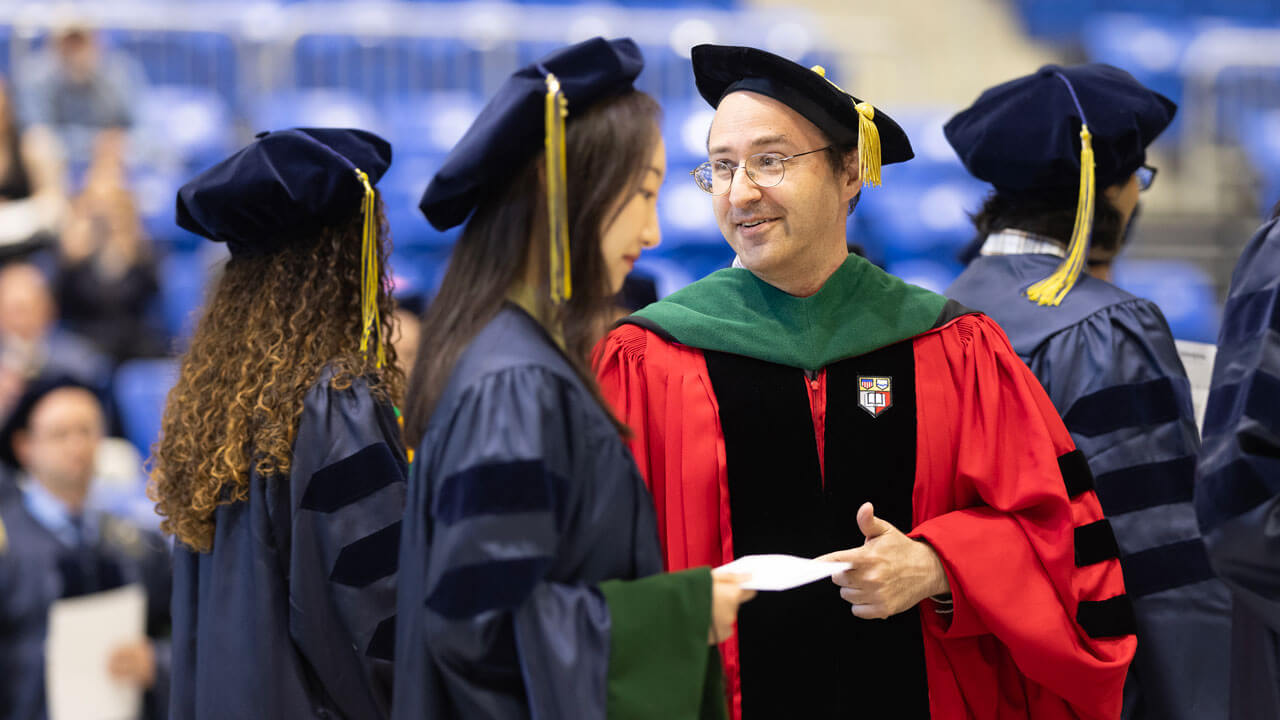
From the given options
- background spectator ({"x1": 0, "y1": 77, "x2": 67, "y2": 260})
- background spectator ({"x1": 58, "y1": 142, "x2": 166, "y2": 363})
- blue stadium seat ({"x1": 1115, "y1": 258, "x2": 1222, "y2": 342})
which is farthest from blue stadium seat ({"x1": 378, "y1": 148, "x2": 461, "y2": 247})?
blue stadium seat ({"x1": 1115, "y1": 258, "x2": 1222, "y2": 342})

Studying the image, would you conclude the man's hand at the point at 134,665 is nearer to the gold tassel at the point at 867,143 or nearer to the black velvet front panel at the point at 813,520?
the black velvet front panel at the point at 813,520

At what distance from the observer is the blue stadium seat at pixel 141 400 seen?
570 centimetres

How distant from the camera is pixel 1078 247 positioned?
8.98 feet

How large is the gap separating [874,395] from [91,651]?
3.19 metres

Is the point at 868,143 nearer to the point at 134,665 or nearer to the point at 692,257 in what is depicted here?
the point at 134,665

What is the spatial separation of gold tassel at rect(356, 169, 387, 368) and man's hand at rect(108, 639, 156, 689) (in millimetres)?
2320

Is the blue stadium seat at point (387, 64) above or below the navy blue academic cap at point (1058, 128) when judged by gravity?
above

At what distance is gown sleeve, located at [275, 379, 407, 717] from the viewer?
230cm

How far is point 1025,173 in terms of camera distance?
9.27ft

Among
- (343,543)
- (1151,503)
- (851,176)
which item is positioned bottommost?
(1151,503)

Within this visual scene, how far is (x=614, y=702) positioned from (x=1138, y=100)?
205cm

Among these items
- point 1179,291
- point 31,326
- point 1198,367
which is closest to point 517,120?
point 1198,367

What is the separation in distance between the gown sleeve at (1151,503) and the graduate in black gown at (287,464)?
151cm

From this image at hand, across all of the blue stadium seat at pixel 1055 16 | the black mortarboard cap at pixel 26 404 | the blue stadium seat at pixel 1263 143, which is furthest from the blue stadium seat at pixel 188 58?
the blue stadium seat at pixel 1263 143
